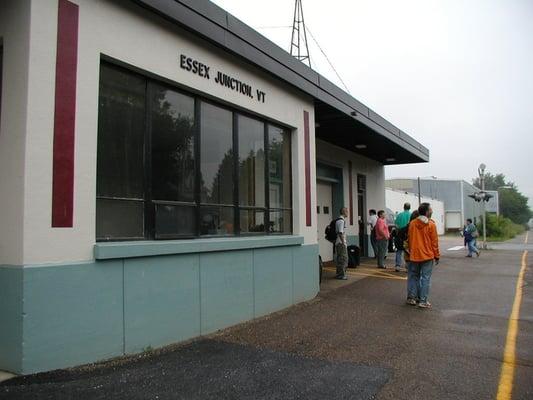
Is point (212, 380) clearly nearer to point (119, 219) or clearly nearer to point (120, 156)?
point (119, 219)

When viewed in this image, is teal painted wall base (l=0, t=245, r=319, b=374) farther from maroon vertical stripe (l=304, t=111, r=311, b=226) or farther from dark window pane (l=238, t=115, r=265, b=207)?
maroon vertical stripe (l=304, t=111, r=311, b=226)

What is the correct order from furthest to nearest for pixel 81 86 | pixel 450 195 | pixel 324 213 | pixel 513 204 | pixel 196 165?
1. pixel 513 204
2. pixel 450 195
3. pixel 324 213
4. pixel 196 165
5. pixel 81 86

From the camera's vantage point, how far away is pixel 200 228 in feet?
21.4

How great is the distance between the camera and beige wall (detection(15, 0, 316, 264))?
4.44m

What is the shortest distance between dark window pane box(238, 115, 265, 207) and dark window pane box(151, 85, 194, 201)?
49.8 inches

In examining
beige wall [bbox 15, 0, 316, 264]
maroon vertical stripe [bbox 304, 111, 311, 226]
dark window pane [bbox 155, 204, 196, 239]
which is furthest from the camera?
maroon vertical stripe [bbox 304, 111, 311, 226]

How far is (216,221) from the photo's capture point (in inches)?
271

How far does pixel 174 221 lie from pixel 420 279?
4.74 meters

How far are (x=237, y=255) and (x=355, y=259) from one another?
751 centimetres

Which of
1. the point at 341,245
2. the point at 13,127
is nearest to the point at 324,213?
the point at 341,245

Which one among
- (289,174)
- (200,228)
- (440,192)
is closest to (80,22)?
(200,228)

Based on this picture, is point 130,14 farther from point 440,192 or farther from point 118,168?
point 440,192

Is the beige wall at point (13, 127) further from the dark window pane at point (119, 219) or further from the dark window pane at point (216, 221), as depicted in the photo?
the dark window pane at point (216, 221)

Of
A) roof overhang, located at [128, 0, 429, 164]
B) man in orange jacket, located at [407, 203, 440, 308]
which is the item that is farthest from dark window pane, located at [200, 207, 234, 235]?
man in orange jacket, located at [407, 203, 440, 308]
